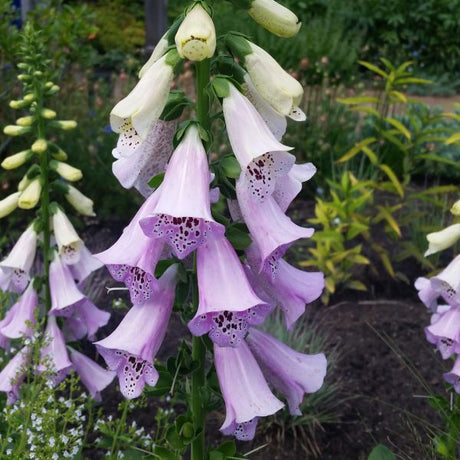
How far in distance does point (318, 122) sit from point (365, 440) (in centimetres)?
354

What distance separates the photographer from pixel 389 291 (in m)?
4.37

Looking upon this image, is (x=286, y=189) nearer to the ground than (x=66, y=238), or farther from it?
farther from it

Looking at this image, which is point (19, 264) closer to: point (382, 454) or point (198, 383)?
point (198, 383)

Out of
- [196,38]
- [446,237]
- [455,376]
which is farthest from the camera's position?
[446,237]

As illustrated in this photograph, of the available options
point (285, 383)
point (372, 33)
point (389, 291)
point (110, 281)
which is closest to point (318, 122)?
point (389, 291)

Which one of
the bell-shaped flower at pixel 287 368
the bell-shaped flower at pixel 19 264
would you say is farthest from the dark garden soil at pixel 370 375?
the bell-shaped flower at pixel 19 264

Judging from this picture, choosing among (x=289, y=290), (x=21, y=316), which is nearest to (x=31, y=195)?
(x=21, y=316)

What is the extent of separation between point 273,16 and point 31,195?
1231mm

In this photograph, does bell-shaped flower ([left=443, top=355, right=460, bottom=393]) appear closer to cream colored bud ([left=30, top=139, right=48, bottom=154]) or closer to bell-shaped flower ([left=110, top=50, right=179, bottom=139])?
bell-shaped flower ([left=110, top=50, right=179, bottom=139])

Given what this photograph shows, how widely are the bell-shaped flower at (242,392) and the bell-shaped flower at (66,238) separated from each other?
996 mm

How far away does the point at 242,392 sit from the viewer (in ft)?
5.53

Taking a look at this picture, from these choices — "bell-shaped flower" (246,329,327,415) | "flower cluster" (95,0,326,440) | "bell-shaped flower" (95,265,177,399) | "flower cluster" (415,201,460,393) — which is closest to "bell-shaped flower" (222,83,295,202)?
"flower cluster" (95,0,326,440)

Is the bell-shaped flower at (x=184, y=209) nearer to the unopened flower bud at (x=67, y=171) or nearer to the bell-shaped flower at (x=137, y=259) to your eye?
the bell-shaped flower at (x=137, y=259)

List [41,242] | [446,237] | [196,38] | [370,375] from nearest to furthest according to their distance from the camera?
[196,38], [446,237], [41,242], [370,375]
